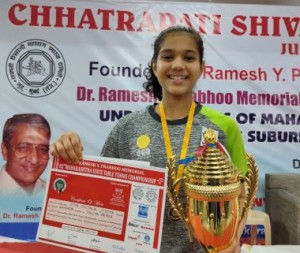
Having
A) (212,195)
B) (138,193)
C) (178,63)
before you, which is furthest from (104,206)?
(178,63)

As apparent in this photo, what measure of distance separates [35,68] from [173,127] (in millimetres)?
1515

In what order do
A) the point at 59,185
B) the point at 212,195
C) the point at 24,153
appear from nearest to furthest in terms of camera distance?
the point at 212,195 → the point at 59,185 → the point at 24,153

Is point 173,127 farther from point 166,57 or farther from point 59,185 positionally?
point 59,185

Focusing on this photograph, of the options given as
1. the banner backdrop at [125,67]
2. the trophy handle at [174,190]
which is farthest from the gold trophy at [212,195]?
the banner backdrop at [125,67]

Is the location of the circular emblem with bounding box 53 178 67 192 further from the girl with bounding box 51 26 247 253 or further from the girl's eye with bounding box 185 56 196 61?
the girl's eye with bounding box 185 56 196 61

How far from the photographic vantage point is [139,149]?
85cm

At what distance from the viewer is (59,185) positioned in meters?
0.79

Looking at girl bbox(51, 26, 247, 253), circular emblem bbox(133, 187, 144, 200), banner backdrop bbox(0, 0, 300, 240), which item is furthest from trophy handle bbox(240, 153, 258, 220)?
banner backdrop bbox(0, 0, 300, 240)

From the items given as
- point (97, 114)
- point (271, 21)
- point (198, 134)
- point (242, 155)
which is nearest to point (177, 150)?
point (198, 134)

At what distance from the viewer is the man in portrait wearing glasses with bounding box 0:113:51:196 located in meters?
2.06

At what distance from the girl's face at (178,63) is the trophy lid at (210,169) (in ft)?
0.64

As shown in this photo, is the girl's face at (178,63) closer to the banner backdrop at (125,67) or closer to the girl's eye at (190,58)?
the girl's eye at (190,58)

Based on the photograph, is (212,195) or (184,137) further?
(184,137)

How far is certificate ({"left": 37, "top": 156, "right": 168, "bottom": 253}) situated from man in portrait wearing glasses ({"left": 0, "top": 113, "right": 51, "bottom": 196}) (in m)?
1.37
